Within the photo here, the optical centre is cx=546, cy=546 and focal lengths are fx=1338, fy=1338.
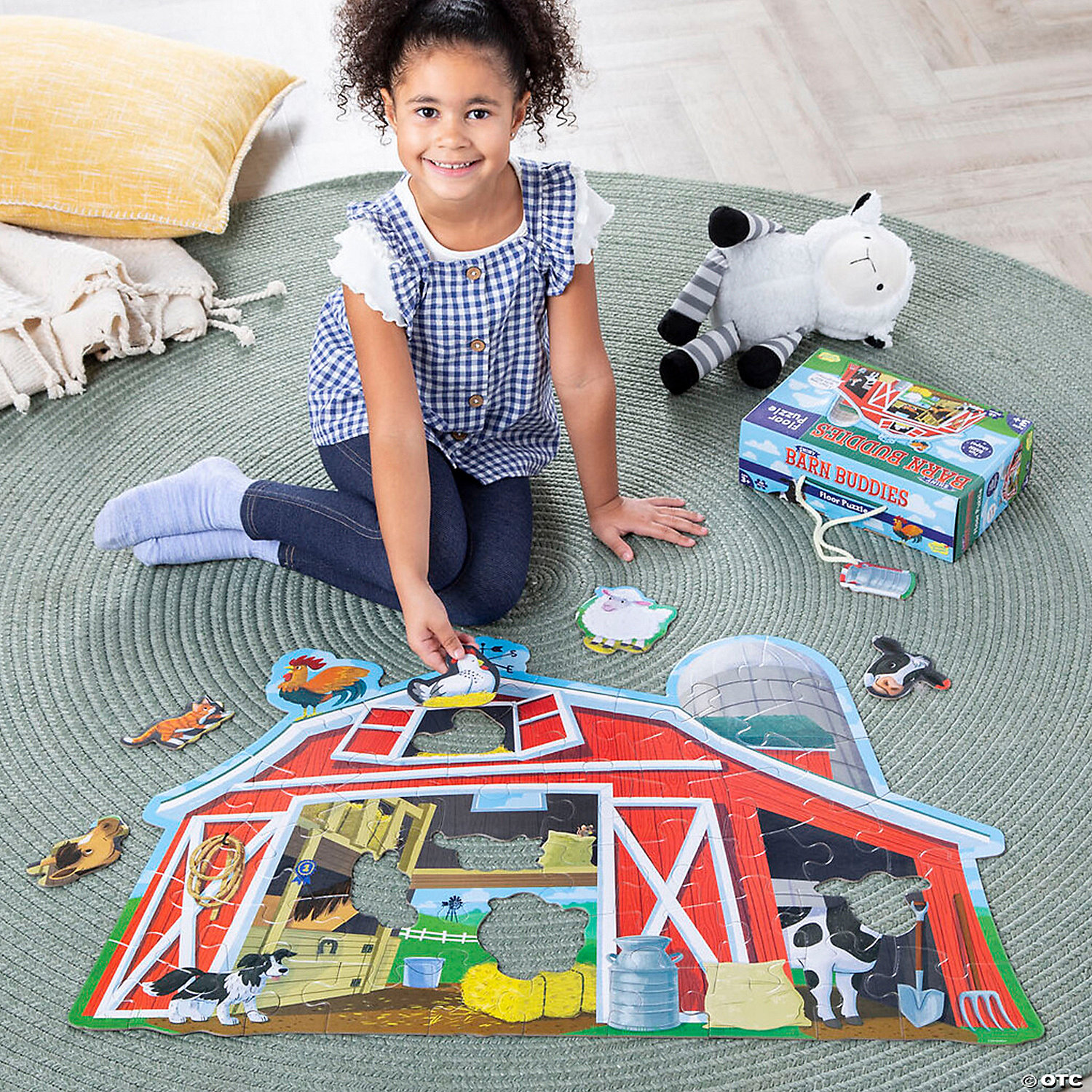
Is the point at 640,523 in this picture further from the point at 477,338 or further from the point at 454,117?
the point at 454,117

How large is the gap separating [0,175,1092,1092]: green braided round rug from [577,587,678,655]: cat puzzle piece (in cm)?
1

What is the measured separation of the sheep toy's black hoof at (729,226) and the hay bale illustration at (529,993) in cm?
81

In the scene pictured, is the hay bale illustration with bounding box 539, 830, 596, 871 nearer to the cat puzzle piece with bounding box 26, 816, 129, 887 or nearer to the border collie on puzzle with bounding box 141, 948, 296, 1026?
the border collie on puzzle with bounding box 141, 948, 296, 1026

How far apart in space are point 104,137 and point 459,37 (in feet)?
2.60

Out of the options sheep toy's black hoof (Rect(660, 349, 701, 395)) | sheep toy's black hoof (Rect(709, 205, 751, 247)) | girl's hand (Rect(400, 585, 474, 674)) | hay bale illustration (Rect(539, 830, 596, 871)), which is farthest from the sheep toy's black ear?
hay bale illustration (Rect(539, 830, 596, 871))

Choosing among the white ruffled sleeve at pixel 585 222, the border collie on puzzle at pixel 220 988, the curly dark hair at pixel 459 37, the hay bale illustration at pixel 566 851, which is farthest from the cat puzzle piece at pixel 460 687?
the curly dark hair at pixel 459 37

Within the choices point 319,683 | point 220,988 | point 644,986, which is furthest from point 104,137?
point 644,986

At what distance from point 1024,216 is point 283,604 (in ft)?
3.49

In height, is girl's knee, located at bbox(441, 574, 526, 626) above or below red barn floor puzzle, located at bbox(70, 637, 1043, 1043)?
above

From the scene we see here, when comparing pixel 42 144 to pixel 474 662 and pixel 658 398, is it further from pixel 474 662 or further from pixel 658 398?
pixel 474 662

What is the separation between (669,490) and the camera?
1.38 metres

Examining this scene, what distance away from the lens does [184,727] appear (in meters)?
1.18

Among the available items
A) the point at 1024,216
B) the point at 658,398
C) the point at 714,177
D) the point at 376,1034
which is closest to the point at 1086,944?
the point at 376,1034

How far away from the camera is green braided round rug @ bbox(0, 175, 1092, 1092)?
94 centimetres
